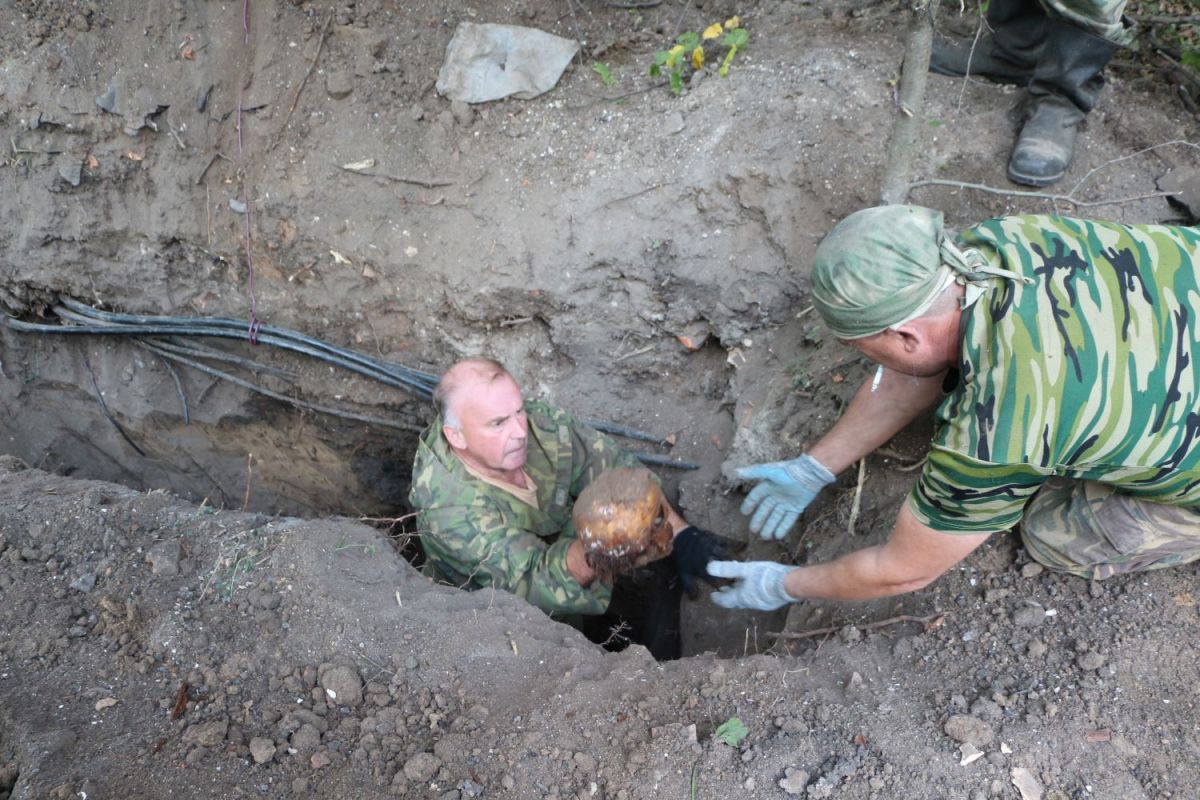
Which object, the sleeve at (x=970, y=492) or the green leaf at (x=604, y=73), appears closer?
the sleeve at (x=970, y=492)

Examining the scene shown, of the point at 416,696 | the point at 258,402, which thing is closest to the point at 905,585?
the point at 416,696

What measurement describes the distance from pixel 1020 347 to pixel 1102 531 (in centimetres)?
92

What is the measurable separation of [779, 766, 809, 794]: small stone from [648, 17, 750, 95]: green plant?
2823mm

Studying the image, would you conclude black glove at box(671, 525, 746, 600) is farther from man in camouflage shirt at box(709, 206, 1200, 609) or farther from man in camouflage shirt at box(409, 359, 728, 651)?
man in camouflage shirt at box(709, 206, 1200, 609)

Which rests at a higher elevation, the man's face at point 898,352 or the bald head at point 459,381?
the man's face at point 898,352

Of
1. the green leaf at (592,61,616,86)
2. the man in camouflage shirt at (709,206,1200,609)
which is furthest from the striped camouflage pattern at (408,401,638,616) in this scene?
the green leaf at (592,61,616,86)

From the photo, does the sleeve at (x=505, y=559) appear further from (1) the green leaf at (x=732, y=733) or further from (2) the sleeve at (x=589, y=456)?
(1) the green leaf at (x=732, y=733)

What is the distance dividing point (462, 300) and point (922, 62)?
2238 mm

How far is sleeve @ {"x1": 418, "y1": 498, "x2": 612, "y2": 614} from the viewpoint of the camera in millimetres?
3377

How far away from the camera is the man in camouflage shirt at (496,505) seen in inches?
133

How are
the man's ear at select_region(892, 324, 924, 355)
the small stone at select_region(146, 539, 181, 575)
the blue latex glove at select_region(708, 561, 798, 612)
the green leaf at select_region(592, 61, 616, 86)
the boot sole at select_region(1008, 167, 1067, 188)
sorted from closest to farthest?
the man's ear at select_region(892, 324, 924, 355), the blue latex glove at select_region(708, 561, 798, 612), the small stone at select_region(146, 539, 181, 575), the boot sole at select_region(1008, 167, 1067, 188), the green leaf at select_region(592, 61, 616, 86)

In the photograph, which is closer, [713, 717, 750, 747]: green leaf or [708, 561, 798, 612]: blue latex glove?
[713, 717, 750, 747]: green leaf

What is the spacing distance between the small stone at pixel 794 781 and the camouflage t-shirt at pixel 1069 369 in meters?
0.76

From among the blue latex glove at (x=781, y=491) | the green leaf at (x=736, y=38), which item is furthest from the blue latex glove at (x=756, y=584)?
the green leaf at (x=736, y=38)
